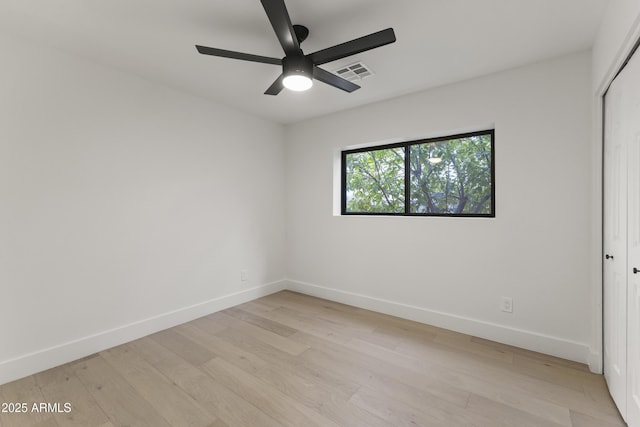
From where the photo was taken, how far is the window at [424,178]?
8.86ft

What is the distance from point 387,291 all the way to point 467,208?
Answer: 1.22 m

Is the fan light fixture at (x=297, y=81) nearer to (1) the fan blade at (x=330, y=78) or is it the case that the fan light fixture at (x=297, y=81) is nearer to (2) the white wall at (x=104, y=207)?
(1) the fan blade at (x=330, y=78)

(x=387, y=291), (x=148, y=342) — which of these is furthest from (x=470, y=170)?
(x=148, y=342)

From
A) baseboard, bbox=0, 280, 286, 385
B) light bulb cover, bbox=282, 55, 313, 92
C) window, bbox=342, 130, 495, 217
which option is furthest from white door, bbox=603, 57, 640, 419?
baseboard, bbox=0, 280, 286, 385

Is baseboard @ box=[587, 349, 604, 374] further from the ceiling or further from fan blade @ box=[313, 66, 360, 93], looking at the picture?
fan blade @ box=[313, 66, 360, 93]

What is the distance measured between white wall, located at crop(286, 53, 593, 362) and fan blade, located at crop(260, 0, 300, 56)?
1674mm

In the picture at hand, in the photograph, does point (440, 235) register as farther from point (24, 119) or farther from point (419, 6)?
point (24, 119)

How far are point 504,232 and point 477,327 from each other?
2.97 feet

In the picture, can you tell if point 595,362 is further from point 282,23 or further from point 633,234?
point 282,23

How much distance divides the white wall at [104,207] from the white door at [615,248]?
10.8 ft

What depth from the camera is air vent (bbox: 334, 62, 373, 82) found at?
7.56 ft

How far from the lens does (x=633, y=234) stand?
1.43 meters

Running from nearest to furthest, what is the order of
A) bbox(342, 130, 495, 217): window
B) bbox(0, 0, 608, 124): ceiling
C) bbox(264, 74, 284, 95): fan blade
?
bbox(0, 0, 608, 124): ceiling
bbox(264, 74, 284, 95): fan blade
bbox(342, 130, 495, 217): window

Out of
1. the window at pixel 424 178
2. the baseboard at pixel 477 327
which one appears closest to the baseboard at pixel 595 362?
the baseboard at pixel 477 327
